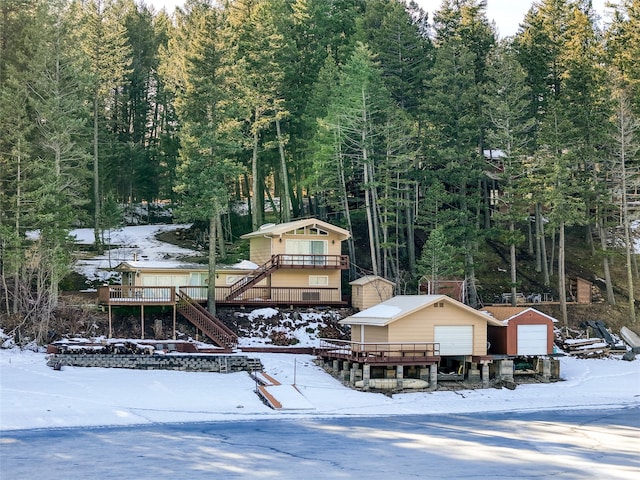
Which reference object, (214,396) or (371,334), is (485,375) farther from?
(214,396)

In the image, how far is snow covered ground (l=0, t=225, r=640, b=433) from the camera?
35.2 meters

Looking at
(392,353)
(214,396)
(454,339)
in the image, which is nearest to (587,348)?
(454,339)

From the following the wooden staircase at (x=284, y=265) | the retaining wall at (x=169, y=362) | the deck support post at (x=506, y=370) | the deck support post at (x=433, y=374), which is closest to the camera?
the retaining wall at (x=169, y=362)

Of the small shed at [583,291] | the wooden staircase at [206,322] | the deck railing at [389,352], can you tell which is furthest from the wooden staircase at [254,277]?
the small shed at [583,291]

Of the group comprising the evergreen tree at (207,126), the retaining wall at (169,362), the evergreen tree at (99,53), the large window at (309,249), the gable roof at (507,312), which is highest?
the evergreen tree at (99,53)

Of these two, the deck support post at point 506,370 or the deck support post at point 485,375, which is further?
the deck support post at point 506,370

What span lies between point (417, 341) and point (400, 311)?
1704mm

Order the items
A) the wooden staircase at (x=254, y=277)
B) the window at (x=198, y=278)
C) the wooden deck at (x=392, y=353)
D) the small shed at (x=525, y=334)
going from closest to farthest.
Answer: the wooden deck at (x=392, y=353)
the small shed at (x=525, y=334)
the wooden staircase at (x=254, y=277)
the window at (x=198, y=278)

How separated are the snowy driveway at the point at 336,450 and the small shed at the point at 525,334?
8.26m

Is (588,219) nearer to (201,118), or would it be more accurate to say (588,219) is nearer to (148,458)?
(201,118)

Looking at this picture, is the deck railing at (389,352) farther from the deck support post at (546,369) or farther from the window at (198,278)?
the window at (198,278)

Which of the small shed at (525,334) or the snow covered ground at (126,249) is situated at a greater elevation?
the snow covered ground at (126,249)

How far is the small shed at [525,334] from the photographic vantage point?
45281 mm

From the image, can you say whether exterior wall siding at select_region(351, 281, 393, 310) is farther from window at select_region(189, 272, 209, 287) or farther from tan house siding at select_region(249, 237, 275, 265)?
window at select_region(189, 272, 209, 287)
